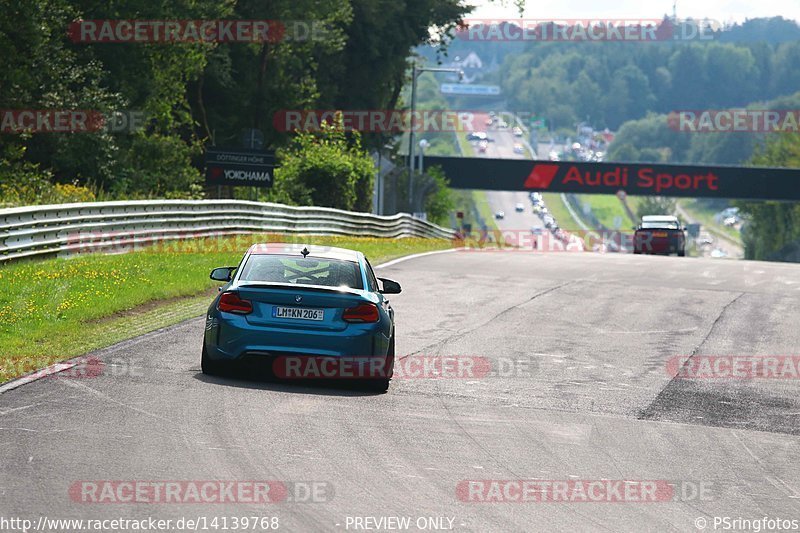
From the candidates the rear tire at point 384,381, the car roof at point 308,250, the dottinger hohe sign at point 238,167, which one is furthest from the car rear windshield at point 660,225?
the rear tire at point 384,381

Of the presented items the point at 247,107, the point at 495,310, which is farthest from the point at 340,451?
the point at 247,107

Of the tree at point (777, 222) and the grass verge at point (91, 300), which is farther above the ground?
the grass verge at point (91, 300)

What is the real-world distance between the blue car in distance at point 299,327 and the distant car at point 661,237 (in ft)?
128

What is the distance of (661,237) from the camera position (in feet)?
167

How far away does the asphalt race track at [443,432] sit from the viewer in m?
8.02

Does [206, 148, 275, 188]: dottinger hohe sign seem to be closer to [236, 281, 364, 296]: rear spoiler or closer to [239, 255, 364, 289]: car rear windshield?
[239, 255, 364, 289]: car rear windshield

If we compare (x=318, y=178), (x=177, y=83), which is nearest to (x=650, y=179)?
(x=318, y=178)

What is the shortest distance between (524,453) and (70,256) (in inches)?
535

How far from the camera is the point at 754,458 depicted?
10516 mm

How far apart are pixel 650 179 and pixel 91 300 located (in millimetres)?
61854

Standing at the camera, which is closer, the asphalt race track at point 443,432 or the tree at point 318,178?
the asphalt race track at point 443,432

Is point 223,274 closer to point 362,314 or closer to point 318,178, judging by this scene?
point 362,314

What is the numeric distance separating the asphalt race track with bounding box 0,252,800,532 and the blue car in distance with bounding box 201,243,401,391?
0.27 meters

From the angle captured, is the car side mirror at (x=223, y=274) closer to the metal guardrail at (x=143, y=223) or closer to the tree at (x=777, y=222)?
the metal guardrail at (x=143, y=223)
